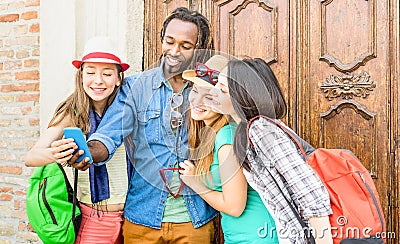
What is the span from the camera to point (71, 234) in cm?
288

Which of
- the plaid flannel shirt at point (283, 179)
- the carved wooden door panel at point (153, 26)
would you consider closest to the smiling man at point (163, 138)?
the plaid flannel shirt at point (283, 179)

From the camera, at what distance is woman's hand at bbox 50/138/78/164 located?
2447 millimetres

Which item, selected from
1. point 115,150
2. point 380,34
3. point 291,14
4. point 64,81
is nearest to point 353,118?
point 380,34

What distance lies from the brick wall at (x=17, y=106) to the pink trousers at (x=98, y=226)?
1382 millimetres

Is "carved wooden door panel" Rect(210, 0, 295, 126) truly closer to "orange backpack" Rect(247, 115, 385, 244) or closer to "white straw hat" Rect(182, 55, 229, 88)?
"white straw hat" Rect(182, 55, 229, 88)

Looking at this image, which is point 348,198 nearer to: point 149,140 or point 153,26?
point 149,140

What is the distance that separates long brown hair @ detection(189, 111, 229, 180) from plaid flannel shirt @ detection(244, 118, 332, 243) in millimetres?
266

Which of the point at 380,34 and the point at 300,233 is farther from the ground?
the point at 380,34

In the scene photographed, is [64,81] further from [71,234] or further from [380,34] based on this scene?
[380,34]

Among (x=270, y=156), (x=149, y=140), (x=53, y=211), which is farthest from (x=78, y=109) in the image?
(x=270, y=156)

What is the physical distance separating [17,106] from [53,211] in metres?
1.64

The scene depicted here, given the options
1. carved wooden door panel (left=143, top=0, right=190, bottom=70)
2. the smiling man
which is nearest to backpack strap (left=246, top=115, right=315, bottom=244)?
the smiling man

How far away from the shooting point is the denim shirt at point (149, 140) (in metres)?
2.74

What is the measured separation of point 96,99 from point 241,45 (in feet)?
3.75
